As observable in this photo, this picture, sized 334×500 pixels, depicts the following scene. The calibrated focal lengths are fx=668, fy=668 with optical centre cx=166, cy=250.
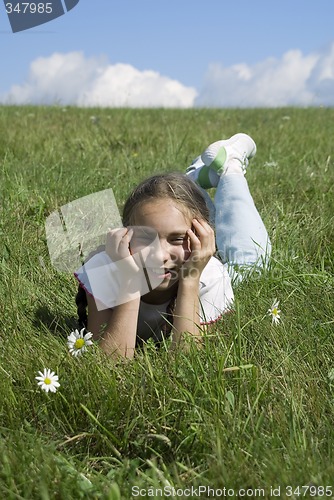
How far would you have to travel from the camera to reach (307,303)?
277cm

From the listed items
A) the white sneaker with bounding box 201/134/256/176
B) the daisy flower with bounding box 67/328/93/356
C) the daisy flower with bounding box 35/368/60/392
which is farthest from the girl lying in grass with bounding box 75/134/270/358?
the white sneaker with bounding box 201/134/256/176

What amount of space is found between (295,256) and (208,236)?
1052mm

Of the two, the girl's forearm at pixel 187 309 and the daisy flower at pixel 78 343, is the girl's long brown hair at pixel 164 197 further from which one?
the daisy flower at pixel 78 343

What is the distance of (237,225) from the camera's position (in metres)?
3.68

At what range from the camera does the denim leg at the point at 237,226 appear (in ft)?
11.6

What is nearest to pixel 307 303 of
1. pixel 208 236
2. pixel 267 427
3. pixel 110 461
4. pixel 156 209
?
pixel 208 236

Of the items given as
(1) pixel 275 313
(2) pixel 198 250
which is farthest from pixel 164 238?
(1) pixel 275 313

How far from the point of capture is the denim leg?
3.55 meters

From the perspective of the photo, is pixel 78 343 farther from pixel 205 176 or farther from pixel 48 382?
pixel 205 176

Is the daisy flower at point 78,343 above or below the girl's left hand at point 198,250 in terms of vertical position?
below

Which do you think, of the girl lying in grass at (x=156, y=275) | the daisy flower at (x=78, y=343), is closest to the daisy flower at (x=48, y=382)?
the daisy flower at (x=78, y=343)

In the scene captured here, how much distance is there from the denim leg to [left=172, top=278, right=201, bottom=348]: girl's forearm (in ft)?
2.49

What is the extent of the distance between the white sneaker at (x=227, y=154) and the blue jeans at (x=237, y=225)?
0.08 meters

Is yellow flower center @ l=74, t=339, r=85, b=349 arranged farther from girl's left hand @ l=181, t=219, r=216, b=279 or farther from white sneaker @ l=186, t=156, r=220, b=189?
white sneaker @ l=186, t=156, r=220, b=189
